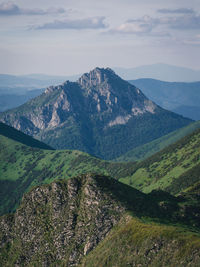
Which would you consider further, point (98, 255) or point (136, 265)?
point (98, 255)

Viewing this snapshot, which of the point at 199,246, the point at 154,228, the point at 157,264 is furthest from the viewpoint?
the point at 154,228

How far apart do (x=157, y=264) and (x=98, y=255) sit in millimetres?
40633

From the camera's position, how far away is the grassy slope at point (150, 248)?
16275cm

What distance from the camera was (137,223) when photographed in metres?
197

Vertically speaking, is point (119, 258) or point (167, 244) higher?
point (167, 244)

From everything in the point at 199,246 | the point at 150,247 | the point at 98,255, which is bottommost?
the point at 98,255

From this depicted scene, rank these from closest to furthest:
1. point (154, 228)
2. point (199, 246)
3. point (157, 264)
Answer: point (199, 246)
point (157, 264)
point (154, 228)

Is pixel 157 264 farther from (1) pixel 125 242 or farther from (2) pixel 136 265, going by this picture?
(1) pixel 125 242

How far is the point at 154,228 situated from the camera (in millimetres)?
187000

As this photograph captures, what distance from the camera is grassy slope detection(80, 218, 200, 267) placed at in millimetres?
162750

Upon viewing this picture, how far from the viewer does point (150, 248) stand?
178 metres

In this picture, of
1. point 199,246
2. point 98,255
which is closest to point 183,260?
point 199,246

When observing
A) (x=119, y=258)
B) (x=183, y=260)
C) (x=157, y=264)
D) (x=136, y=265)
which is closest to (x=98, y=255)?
(x=119, y=258)

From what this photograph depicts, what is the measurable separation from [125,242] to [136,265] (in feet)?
53.7
